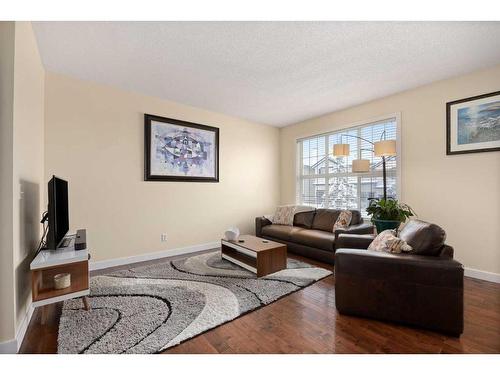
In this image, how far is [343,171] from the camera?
4.18 m

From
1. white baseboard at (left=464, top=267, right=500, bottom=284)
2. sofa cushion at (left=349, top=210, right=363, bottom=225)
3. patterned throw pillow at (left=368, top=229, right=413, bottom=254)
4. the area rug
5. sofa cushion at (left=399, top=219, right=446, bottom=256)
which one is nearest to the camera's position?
the area rug

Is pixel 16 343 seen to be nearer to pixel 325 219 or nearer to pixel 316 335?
pixel 316 335

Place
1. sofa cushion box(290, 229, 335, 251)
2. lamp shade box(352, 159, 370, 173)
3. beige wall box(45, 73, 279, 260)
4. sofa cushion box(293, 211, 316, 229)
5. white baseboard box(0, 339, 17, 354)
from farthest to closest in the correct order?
sofa cushion box(293, 211, 316, 229) < lamp shade box(352, 159, 370, 173) < sofa cushion box(290, 229, 335, 251) < beige wall box(45, 73, 279, 260) < white baseboard box(0, 339, 17, 354)

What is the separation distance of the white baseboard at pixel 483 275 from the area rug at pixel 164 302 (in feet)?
5.67

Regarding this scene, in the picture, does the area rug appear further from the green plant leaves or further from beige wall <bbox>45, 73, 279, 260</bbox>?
the green plant leaves

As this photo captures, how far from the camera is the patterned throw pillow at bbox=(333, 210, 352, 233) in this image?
3.51m

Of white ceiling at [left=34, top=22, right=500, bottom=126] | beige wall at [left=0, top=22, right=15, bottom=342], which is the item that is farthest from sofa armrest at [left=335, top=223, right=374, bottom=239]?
beige wall at [left=0, top=22, right=15, bottom=342]

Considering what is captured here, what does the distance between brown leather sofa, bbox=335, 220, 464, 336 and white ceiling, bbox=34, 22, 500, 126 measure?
1814 millimetres

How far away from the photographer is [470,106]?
276 cm

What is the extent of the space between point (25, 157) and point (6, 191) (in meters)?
0.51

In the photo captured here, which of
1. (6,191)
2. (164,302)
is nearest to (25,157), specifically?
(6,191)
